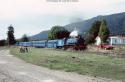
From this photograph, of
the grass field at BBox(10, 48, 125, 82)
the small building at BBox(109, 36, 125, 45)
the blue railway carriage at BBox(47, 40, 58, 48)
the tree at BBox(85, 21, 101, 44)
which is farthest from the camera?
the small building at BBox(109, 36, 125, 45)

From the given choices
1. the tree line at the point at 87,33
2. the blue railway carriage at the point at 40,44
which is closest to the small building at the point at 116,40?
the tree line at the point at 87,33

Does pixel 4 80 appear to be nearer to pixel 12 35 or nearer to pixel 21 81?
pixel 21 81

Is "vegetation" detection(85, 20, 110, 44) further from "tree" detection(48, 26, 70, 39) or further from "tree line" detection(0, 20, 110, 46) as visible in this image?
"tree" detection(48, 26, 70, 39)

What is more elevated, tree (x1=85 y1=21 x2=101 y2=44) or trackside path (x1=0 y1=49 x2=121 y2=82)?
tree (x1=85 y1=21 x2=101 y2=44)

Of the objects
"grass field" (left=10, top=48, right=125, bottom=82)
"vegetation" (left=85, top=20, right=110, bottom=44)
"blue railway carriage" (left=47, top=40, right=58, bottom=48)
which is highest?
"vegetation" (left=85, top=20, right=110, bottom=44)

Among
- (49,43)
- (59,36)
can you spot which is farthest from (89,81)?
(59,36)

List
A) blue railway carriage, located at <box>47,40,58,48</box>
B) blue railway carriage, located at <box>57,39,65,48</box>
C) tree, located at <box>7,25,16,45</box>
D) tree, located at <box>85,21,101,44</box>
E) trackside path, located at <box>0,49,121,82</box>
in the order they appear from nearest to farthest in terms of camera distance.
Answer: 1. trackside path, located at <box>0,49,121,82</box>
2. blue railway carriage, located at <box>57,39,65,48</box>
3. blue railway carriage, located at <box>47,40,58,48</box>
4. tree, located at <box>85,21,101,44</box>
5. tree, located at <box>7,25,16,45</box>

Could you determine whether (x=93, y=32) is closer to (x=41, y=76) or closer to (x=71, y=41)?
(x=71, y=41)

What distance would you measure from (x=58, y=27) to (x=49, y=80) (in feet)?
474

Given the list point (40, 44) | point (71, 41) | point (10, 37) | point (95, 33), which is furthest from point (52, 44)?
point (10, 37)

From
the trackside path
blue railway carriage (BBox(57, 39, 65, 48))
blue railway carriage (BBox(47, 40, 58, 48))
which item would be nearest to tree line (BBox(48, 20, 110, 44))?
blue railway carriage (BBox(47, 40, 58, 48))

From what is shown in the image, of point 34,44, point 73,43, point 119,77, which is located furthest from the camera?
point 34,44

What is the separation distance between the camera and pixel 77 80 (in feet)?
62.6

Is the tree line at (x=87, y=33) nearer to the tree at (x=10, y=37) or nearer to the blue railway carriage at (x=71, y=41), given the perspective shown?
the tree at (x=10, y=37)
